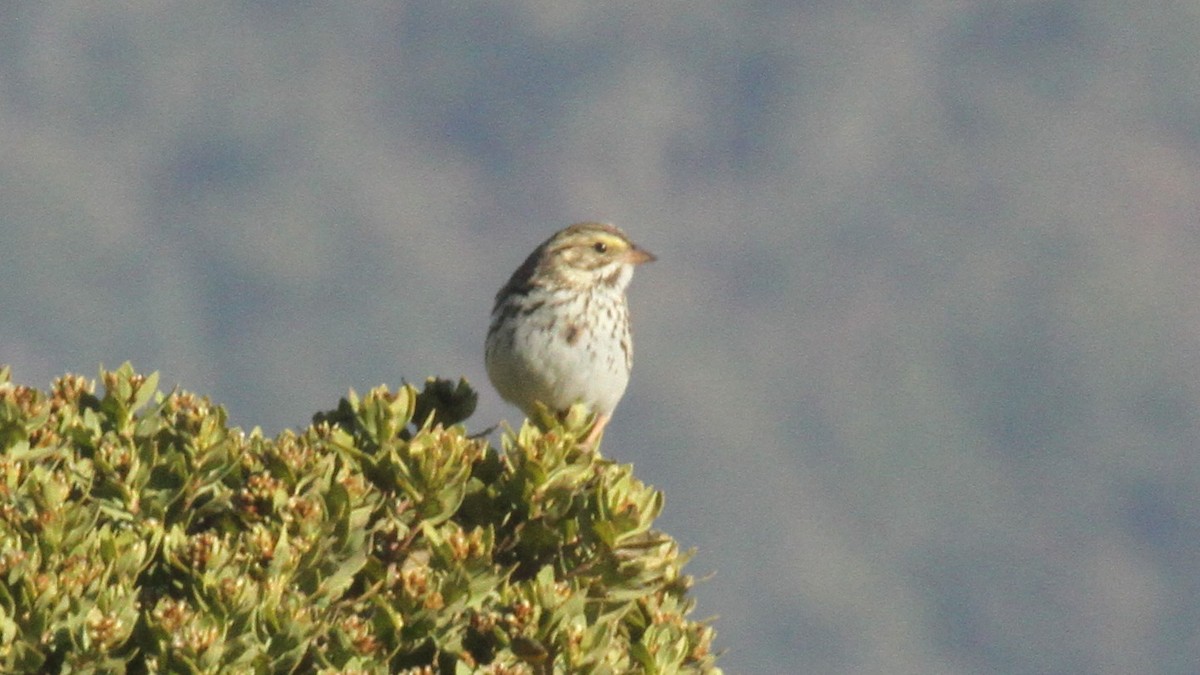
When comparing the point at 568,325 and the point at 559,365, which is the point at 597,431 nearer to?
the point at 559,365

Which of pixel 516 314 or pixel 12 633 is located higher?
pixel 516 314

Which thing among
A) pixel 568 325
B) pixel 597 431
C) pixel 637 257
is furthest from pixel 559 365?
pixel 597 431

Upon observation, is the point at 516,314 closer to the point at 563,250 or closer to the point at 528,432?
the point at 563,250

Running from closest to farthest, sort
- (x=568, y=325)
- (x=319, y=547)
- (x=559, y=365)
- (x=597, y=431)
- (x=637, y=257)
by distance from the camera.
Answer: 1. (x=319, y=547)
2. (x=597, y=431)
3. (x=559, y=365)
4. (x=568, y=325)
5. (x=637, y=257)

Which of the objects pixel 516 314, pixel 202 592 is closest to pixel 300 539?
pixel 202 592

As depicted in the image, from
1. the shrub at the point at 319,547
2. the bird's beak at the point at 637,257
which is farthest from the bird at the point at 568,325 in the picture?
the shrub at the point at 319,547

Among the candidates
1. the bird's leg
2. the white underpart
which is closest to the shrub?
the bird's leg
